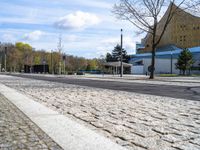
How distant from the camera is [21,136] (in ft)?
18.8

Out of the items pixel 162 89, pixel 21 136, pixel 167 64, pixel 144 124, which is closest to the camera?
pixel 21 136

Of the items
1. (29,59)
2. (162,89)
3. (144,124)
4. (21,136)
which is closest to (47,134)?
(21,136)

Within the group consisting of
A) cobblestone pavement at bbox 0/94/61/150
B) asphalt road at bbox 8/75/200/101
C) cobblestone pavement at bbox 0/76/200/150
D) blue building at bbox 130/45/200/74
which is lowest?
asphalt road at bbox 8/75/200/101

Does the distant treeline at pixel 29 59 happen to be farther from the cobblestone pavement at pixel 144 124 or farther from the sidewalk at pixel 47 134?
the sidewalk at pixel 47 134

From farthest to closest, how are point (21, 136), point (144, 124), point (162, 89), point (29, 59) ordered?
point (29, 59)
point (162, 89)
point (144, 124)
point (21, 136)

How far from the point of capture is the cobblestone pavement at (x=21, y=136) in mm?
4992

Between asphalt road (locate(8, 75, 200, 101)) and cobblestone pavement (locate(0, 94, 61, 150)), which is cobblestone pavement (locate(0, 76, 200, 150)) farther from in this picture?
asphalt road (locate(8, 75, 200, 101))

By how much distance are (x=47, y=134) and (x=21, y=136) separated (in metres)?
0.46

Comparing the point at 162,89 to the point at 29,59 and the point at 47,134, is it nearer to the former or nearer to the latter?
the point at 47,134

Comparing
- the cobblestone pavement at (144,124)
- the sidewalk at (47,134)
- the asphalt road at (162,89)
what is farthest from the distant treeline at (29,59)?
the sidewalk at (47,134)

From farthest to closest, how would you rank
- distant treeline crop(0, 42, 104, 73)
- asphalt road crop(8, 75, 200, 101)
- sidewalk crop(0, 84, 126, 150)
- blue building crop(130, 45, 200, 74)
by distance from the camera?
distant treeline crop(0, 42, 104, 73)
blue building crop(130, 45, 200, 74)
asphalt road crop(8, 75, 200, 101)
sidewalk crop(0, 84, 126, 150)

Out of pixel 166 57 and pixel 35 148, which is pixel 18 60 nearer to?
pixel 166 57

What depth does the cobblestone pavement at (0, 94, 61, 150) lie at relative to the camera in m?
4.99

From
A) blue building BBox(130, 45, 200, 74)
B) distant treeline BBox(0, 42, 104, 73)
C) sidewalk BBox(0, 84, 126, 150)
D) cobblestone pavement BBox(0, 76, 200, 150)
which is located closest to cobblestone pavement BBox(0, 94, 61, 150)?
sidewalk BBox(0, 84, 126, 150)
